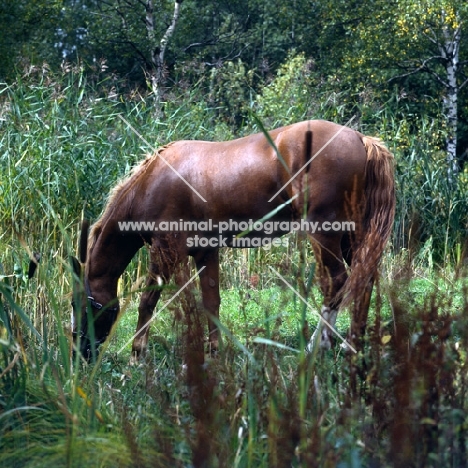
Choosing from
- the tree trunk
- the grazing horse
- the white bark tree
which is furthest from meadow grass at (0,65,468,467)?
the tree trunk

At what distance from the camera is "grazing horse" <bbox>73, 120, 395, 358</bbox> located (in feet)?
16.6

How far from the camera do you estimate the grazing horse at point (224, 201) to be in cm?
505

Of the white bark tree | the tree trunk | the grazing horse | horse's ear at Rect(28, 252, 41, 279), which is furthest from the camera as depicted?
the tree trunk

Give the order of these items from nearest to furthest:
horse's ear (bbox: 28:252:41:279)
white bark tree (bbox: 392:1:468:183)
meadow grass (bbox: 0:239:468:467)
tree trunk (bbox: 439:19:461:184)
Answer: meadow grass (bbox: 0:239:468:467)
horse's ear (bbox: 28:252:41:279)
white bark tree (bbox: 392:1:468:183)
tree trunk (bbox: 439:19:461:184)

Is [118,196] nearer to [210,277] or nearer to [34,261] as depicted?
[210,277]

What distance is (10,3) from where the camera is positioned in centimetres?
1831

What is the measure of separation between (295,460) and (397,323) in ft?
1.91

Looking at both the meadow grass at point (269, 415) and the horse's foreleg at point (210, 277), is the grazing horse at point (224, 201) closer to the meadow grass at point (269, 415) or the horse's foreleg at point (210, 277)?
the horse's foreleg at point (210, 277)

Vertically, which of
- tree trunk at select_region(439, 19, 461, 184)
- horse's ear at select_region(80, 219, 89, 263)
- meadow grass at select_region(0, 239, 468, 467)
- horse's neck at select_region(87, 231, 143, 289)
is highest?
tree trunk at select_region(439, 19, 461, 184)

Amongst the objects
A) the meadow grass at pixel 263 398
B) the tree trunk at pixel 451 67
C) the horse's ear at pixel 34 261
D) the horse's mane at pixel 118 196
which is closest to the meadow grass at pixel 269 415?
Answer: the meadow grass at pixel 263 398

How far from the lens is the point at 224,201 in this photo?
5422mm

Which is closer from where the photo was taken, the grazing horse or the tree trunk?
the grazing horse

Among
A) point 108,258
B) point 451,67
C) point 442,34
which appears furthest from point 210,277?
point 442,34

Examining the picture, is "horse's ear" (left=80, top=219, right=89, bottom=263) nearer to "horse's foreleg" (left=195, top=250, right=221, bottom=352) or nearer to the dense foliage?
the dense foliage
